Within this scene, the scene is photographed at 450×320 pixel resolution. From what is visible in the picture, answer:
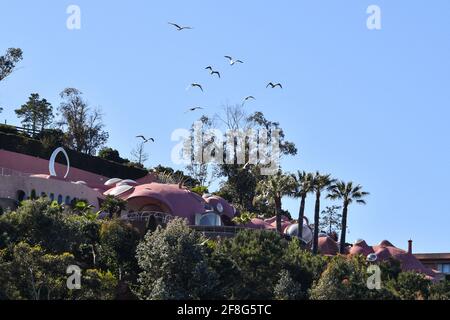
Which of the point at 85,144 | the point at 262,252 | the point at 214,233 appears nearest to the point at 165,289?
the point at 262,252

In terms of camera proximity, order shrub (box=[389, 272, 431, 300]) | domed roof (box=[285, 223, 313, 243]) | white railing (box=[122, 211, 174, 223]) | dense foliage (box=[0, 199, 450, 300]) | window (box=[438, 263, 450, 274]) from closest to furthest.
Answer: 1. dense foliage (box=[0, 199, 450, 300])
2. shrub (box=[389, 272, 431, 300])
3. white railing (box=[122, 211, 174, 223])
4. domed roof (box=[285, 223, 313, 243])
5. window (box=[438, 263, 450, 274])

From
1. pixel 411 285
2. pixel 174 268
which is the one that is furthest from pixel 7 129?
pixel 174 268

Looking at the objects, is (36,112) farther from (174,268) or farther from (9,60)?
(174,268)

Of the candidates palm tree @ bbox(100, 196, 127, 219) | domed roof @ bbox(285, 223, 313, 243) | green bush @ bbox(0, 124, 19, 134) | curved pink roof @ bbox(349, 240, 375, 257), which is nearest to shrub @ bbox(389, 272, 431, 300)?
curved pink roof @ bbox(349, 240, 375, 257)

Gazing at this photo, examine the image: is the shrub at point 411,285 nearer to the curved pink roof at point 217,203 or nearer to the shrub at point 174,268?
the shrub at point 174,268

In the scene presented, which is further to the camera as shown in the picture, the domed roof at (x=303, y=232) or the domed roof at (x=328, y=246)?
the domed roof at (x=303, y=232)

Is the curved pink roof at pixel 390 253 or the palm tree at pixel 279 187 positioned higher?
the palm tree at pixel 279 187

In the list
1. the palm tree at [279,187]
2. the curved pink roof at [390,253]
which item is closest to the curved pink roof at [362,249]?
the curved pink roof at [390,253]

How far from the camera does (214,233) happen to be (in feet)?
209

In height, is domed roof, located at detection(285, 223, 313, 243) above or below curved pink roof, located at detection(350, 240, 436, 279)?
above

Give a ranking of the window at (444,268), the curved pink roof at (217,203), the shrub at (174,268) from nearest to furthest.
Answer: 1. the shrub at (174,268)
2. the curved pink roof at (217,203)
3. the window at (444,268)

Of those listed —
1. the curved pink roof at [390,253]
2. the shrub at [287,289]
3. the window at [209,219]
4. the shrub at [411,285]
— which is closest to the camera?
the shrub at [287,289]

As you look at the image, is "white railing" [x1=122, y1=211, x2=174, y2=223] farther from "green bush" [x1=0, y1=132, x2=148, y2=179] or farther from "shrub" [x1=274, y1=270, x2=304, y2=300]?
"green bush" [x1=0, y1=132, x2=148, y2=179]

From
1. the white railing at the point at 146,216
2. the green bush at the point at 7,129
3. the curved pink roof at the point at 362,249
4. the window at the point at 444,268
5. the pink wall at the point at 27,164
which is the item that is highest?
the green bush at the point at 7,129
